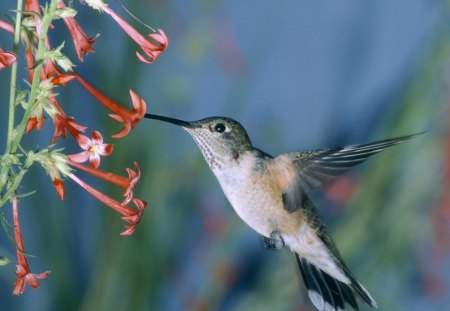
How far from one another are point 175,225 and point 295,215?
0.86 meters

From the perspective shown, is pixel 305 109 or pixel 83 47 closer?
pixel 83 47

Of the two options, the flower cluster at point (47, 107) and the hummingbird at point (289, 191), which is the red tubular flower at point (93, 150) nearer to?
the flower cluster at point (47, 107)

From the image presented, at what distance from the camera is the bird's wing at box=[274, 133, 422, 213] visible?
85 centimetres

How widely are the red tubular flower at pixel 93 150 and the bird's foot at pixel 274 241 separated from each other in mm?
433

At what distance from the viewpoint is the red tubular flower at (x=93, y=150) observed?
59 centimetres

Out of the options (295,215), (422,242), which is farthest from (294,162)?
(422,242)

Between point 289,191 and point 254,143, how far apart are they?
111cm

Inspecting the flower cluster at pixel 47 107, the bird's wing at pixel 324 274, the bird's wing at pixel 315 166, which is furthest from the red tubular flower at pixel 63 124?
the bird's wing at pixel 324 274

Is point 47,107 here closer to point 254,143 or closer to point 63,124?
point 63,124

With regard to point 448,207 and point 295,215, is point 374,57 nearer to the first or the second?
point 448,207

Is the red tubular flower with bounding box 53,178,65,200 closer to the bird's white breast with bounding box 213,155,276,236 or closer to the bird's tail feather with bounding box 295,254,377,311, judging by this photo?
the bird's white breast with bounding box 213,155,276,236

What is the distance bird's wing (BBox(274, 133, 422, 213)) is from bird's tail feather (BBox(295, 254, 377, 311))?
0.11 meters

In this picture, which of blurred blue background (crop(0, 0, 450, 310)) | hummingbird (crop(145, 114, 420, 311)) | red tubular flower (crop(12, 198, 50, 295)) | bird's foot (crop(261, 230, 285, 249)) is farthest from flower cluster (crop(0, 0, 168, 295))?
blurred blue background (crop(0, 0, 450, 310))

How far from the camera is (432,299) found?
82.6 inches
